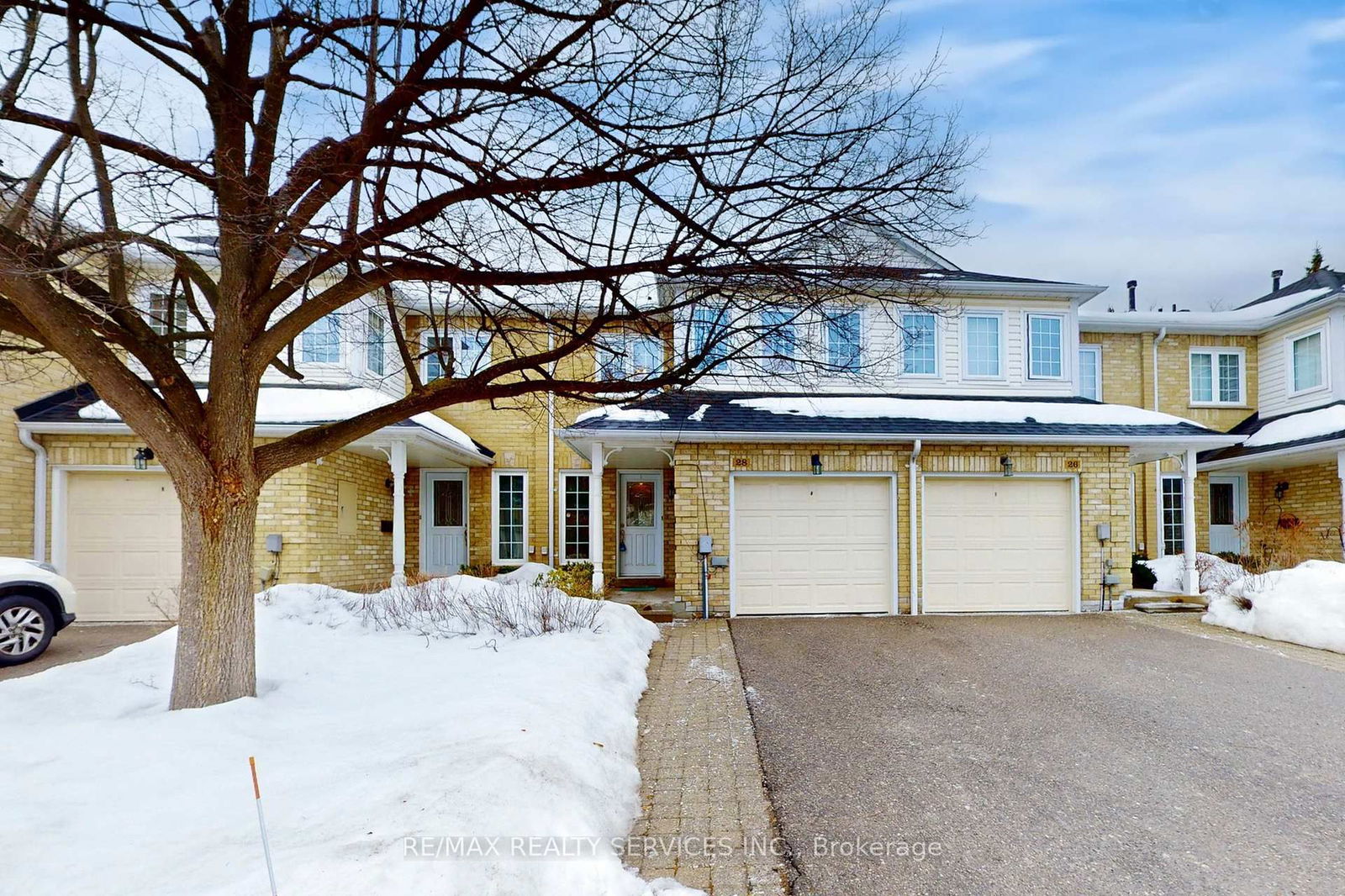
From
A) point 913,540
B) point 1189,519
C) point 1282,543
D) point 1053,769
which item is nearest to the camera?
point 1053,769

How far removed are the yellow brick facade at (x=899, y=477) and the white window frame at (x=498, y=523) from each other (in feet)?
15.7

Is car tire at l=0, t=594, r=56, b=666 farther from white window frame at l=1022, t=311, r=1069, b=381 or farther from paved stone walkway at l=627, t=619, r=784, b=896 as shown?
white window frame at l=1022, t=311, r=1069, b=381

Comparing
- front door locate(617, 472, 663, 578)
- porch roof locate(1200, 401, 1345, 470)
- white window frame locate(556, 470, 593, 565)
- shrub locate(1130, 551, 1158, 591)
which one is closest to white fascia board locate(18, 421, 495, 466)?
white window frame locate(556, 470, 593, 565)

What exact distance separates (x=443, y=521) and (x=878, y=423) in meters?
9.01

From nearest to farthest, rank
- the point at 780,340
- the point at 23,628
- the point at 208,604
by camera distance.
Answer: the point at 208,604 → the point at 780,340 → the point at 23,628

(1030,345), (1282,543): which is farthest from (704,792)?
(1282,543)

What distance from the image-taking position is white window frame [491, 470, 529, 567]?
13.2 metres

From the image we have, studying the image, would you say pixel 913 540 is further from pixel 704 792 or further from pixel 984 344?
pixel 704 792

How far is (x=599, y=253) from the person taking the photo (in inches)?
208

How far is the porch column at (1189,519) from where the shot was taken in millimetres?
10562

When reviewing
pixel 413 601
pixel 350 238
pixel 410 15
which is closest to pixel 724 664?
pixel 413 601

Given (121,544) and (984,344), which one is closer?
(121,544)

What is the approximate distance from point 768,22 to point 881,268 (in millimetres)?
1874

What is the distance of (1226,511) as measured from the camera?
1460cm
